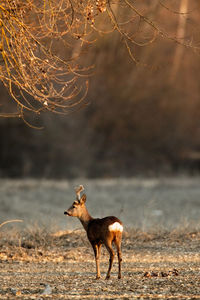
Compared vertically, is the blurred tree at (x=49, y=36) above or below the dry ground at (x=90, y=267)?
above

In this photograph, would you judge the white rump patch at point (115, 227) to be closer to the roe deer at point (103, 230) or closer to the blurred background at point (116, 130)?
the roe deer at point (103, 230)

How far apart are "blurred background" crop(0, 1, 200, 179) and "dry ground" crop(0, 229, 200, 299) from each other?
13.4 metres

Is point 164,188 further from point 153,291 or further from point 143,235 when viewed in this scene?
point 153,291

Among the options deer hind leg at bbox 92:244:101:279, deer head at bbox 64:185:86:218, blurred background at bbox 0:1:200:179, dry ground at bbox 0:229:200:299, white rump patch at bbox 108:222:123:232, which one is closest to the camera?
dry ground at bbox 0:229:200:299

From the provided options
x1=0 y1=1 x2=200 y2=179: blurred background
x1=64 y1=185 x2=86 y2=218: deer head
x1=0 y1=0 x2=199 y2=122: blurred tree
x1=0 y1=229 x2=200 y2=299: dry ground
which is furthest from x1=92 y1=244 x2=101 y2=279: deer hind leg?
x1=0 y1=1 x2=200 y2=179: blurred background

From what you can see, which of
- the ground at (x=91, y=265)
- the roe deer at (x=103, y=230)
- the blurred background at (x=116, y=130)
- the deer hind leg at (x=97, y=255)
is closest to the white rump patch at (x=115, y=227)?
the roe deer at (x=103, y=230)

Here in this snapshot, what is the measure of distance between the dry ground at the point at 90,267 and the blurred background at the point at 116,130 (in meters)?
13.4

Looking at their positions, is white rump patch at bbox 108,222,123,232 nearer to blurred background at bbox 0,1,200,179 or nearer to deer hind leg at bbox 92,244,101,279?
deer hind leg at bbox 92,244,101,279

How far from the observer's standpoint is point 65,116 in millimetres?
24906

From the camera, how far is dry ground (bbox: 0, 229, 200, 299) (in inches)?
251

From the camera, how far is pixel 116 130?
83.7 ft

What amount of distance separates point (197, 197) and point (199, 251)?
438 inches

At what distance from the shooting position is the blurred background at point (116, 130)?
2373 centimetres

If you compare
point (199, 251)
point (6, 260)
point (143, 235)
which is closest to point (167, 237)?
point (143, 235)
